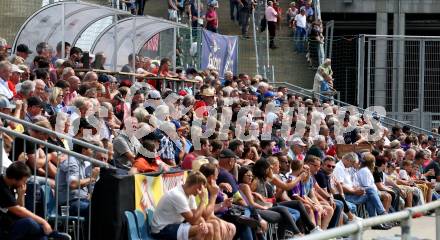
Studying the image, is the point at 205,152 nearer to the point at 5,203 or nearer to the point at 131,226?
the point at 131,226

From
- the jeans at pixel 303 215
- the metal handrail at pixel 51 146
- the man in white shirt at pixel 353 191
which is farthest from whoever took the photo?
the man in white shirt at pixel 353 191

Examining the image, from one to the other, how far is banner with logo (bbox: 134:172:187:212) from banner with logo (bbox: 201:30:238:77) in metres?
12.8

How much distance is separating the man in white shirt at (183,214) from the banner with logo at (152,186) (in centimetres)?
20

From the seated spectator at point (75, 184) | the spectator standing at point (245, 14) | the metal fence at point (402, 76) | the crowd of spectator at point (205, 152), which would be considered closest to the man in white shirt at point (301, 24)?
the spectator standing at point (245, 14)

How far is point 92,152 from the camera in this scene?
484 inches

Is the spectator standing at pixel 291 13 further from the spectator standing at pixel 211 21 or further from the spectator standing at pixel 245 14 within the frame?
the spectator standing at pixel 211 21

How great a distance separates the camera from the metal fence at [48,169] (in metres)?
11.3

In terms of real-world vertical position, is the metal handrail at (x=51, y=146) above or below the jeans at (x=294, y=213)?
above

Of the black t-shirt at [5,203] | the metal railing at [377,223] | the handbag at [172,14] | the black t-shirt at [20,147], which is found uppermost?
the handbag at [172,14]

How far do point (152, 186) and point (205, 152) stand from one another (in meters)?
2.39

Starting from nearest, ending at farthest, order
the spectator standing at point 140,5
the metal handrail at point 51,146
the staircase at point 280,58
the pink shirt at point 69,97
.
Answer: the metal handrail at point 51,146 < the pink shirt at point 69,97 < the staircase at point 280,58 < the spectator standing at point 140,5

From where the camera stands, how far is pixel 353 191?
60.2 ft

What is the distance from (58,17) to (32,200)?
897 centimetres

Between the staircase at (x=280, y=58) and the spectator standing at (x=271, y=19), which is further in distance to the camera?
the spectator standing at (x=271, y=19)
